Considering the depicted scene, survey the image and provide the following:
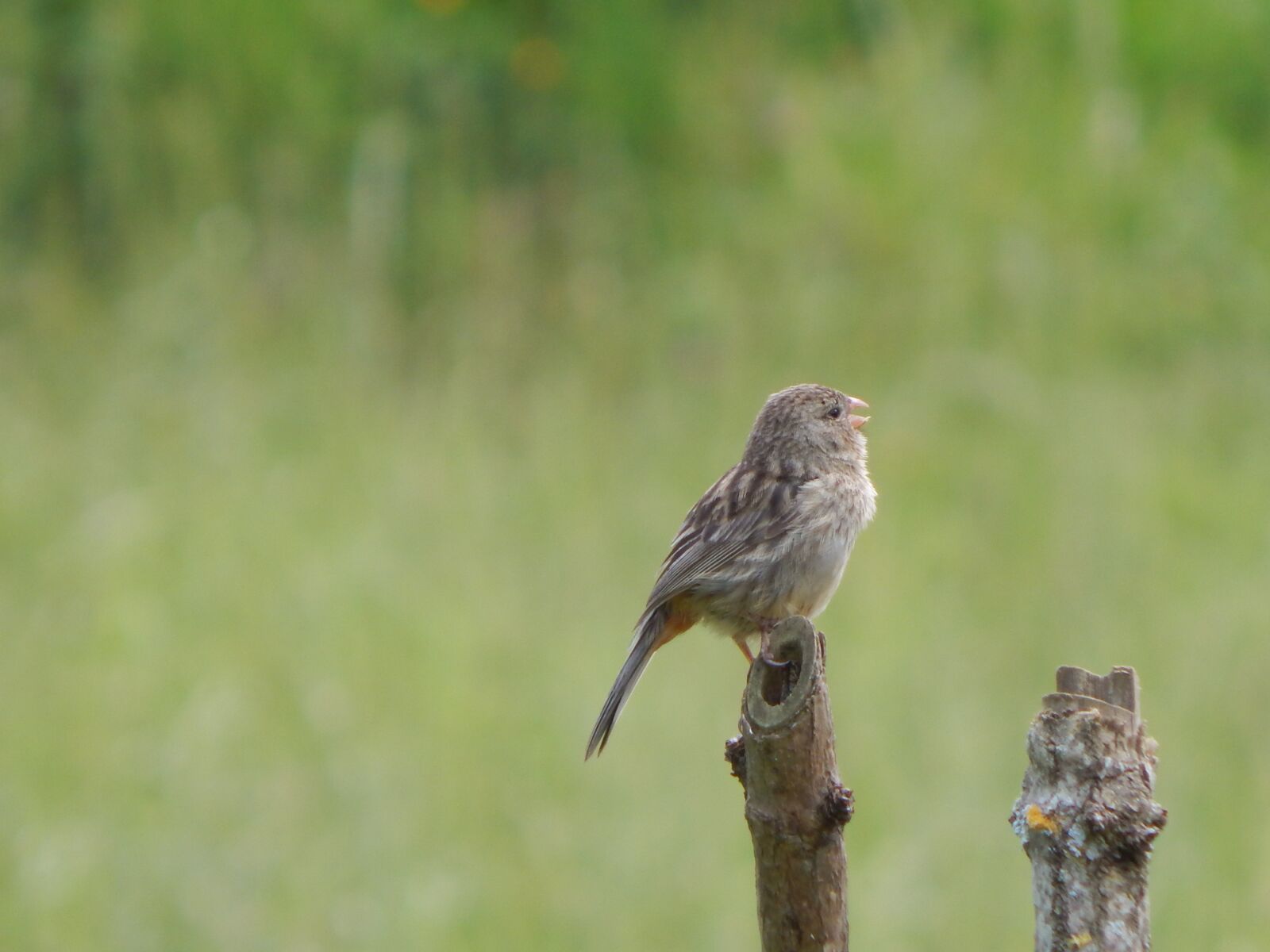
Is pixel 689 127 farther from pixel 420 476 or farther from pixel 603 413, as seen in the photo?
pixel 420 476

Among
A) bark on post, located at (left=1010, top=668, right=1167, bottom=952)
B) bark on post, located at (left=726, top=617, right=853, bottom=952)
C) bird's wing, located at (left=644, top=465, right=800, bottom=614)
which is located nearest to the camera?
bark on post, located at (left=1010, top=668, right=1167, bottom=952)

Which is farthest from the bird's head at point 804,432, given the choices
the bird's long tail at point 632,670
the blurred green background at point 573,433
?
the blurred green background at point 573,433

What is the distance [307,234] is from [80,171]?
1.71 metres

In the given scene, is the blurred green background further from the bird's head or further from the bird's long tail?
the bird's head

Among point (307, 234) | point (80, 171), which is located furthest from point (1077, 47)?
point (80, 171)

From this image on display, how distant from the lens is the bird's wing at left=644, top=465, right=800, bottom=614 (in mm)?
4746

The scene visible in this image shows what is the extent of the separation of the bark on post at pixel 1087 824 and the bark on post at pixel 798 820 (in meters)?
0.33

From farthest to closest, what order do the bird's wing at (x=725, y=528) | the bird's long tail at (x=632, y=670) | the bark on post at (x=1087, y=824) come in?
the bird's wing at (x=725, y=528)
the bird's long tail at (x=632, y=670)
the bark on post at (x=1087, y=824)

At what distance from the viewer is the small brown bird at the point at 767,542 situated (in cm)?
475

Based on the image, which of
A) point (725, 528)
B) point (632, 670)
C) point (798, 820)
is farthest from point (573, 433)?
point (798, 820)

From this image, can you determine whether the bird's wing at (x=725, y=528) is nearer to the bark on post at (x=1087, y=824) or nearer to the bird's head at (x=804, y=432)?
the bird's head at (x=804, y=432)

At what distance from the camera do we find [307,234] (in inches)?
460

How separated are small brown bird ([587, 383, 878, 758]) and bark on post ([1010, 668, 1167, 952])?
221 centimetres

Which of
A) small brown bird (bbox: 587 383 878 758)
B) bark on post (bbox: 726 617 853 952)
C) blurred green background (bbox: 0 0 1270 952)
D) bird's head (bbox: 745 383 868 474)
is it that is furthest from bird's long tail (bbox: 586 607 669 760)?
blurred green background (bbox: 0 0 1270 952)
